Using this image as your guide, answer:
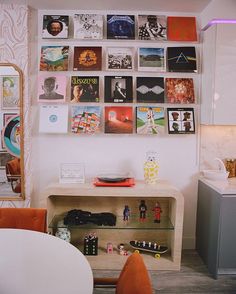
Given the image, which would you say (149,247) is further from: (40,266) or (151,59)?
(151,59)

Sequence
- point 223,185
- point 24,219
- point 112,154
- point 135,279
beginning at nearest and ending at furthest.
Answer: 1. point 135,279
2. point 24,219
3. point 223,185
4. point 112,154

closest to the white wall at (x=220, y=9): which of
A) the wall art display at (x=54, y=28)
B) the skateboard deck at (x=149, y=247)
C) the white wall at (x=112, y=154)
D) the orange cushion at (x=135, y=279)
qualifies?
the white wall at (x=112, y=154)

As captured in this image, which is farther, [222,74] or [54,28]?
[54,28]

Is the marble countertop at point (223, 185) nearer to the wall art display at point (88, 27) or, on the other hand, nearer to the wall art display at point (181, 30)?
the wall art display at point (181, 30)

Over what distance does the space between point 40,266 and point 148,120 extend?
192 cm

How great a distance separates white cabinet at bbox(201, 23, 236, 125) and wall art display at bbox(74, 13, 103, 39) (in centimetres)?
107

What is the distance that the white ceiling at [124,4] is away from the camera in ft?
8.79

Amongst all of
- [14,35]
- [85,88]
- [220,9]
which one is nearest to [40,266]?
[85,88]

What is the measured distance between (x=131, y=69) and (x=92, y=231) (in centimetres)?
170

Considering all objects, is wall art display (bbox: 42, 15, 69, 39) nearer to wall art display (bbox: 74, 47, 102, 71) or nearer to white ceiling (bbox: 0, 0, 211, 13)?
white ceiling (bbox: 0, 0, 211, 13)

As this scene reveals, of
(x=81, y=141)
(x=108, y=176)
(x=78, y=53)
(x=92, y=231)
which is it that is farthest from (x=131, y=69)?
(x=92, y=231)

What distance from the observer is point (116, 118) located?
2902 millimetres

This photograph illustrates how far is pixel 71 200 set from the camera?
2.98 metres

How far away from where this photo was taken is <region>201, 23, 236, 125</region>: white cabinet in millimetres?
2625
